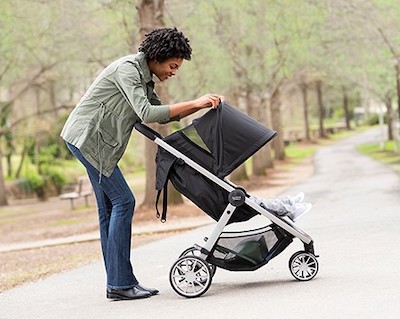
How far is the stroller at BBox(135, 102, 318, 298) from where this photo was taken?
7.12m

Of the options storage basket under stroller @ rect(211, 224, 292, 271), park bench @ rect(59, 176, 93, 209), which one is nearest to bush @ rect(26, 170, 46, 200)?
park bench @ rect(59, 176, 93, 209)

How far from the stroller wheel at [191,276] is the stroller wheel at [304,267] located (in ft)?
2.42

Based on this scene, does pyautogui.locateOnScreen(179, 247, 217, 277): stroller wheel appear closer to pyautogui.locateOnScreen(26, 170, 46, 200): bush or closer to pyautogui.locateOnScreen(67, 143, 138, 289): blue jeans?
pyautogui.locateOnScreen(67, 143, 138, 289): blue jeans

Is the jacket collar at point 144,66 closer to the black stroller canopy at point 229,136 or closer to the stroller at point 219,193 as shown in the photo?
the stroller at point 219,193

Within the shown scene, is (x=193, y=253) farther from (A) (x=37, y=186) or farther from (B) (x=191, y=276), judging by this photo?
(A) (x=37, y=186)

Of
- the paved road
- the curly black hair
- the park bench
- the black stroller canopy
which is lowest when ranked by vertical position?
the park bench

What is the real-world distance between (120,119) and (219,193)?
0.97 meters

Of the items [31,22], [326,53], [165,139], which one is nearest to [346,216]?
[165,139]

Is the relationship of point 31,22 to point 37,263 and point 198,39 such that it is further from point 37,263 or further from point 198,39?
point 37,263

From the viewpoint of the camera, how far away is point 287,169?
40.0 m

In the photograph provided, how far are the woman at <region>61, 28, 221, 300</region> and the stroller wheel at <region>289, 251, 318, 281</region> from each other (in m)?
1.13

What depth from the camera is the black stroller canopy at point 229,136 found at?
715 centimetres

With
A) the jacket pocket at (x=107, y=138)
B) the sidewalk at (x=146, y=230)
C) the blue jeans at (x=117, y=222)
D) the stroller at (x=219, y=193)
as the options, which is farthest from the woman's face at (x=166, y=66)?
the sidewalk at (x=146, y=230)

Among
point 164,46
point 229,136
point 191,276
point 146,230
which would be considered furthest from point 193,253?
point 146,230
